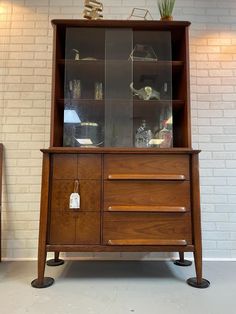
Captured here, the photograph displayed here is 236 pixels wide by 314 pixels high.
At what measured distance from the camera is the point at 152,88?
195 centimetres

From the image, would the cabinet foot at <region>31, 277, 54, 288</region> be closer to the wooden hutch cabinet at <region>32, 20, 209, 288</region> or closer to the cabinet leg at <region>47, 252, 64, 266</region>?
the wooden hutch cabinet at <region>32, 20, 209, 288</region>

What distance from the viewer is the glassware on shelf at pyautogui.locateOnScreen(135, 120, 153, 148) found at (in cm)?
186

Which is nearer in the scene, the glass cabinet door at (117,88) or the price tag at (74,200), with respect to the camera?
the price tag at (74,200)

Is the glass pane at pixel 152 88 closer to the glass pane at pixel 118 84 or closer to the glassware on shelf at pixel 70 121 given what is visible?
the glass pane at pixel 118 84

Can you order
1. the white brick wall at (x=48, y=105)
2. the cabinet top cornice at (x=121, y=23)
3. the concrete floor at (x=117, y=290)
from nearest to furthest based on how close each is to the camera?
the concrete floor at (x=117, y=290) → the cabinet top cornice at (x=121, y=23) → the white brick wall at (x=48, y=105)

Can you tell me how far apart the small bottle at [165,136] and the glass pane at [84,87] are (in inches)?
18.2

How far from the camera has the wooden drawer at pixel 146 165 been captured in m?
1.56

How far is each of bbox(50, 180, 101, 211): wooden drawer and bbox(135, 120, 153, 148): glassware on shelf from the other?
1.64 ft

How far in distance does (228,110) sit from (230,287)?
139 cm

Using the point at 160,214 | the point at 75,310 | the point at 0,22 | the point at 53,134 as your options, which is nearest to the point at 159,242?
the point at 160,214

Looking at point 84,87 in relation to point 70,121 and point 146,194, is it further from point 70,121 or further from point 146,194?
point 146,194

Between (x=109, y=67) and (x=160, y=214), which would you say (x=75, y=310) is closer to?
(x=160, y=214)

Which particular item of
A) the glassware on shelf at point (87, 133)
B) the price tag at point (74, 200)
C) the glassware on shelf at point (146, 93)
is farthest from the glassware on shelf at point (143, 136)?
the price tag at point (74, 200)

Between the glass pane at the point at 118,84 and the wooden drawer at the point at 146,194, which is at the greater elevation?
the glass pane at the point at 118,84
